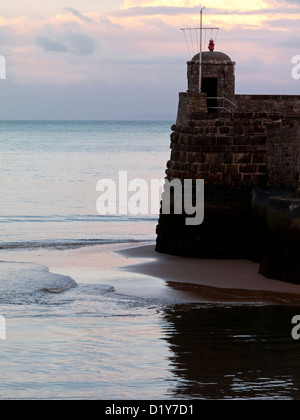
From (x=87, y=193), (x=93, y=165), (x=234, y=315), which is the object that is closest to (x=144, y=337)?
(x=234, y=315)

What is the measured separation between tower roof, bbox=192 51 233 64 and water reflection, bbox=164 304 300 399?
7.40 metres

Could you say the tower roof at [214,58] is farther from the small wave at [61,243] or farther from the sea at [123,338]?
the small wave at [61,243]

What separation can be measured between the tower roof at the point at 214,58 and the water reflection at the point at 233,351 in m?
7.40

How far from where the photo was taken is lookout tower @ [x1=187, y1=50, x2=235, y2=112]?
22.3m

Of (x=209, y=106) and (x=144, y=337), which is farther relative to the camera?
(x=209, y=106)

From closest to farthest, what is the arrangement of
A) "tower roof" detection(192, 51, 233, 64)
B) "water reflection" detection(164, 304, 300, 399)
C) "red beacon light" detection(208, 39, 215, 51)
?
"water reflection" detection(164, 304, 300, 399) < "tower roof" detection(192, 51, 233, 64) < "red beacon light" detection(208, 39, 215, 51)

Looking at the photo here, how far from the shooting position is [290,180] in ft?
66.0

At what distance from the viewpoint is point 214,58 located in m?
22.3

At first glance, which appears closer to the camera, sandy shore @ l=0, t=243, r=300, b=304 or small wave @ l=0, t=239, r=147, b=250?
sandy shore @ l=0, t=243, r=300, b=304

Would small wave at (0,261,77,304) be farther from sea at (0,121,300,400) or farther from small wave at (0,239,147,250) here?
small wave at (0,239,147,250)

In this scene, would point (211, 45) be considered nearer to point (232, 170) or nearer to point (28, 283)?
point (232, 170)

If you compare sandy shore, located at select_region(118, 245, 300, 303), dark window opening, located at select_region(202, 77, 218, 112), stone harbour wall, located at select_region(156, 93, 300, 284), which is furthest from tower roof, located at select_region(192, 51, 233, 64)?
sandy shore, located at select_region(118, 245, 300, 303)
